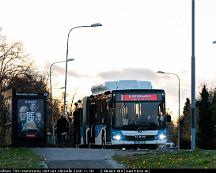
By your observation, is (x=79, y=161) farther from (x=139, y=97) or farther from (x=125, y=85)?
(x=125, y=85)

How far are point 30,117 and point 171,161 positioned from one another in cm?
1135

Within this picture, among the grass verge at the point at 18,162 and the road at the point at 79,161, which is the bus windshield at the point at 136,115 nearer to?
the road at the point at 79,161

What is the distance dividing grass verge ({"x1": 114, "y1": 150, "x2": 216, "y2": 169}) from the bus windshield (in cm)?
1010

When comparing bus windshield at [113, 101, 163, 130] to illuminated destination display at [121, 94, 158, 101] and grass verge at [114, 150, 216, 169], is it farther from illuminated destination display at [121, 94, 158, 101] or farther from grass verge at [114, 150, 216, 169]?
grass verge at [114, 150, 216, 169]

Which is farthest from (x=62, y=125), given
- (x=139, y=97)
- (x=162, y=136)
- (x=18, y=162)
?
(x=18, y=162)

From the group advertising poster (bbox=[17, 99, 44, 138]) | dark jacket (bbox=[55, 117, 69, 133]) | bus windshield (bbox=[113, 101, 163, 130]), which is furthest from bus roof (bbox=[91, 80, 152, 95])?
advertising poster (bbox=[17, 99, 44, 138])

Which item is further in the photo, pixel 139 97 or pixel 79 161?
pixel 139 97

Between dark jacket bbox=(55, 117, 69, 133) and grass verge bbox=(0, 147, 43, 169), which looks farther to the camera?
dark jacket bbox=(55, 117, 69, 133)

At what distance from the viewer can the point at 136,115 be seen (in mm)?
31656

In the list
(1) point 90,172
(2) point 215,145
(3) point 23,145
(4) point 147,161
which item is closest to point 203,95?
(2) point 215,145

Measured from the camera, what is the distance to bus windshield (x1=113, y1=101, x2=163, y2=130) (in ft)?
104

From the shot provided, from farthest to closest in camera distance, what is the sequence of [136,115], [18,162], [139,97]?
[139,97] < [136,115] < [18,162]

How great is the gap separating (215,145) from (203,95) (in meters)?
9.92

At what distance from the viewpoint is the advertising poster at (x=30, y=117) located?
28406 mm
